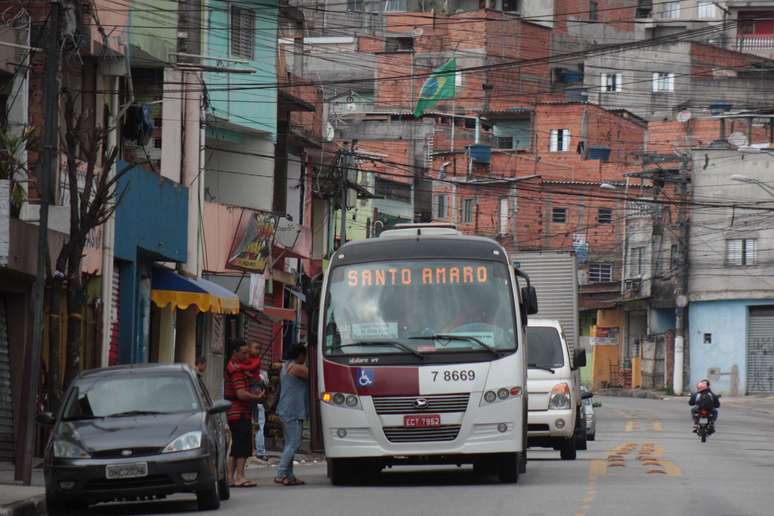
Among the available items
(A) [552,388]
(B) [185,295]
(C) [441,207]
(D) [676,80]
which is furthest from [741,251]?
(A) [552,388]

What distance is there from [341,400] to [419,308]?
4.90 feet

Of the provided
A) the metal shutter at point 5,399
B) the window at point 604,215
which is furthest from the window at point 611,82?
the metal shutter at point 5,399

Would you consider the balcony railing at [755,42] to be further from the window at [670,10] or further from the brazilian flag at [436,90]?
the brazilian flag at [436,90]

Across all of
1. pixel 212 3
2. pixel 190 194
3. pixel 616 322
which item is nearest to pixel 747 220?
pixel 616 322

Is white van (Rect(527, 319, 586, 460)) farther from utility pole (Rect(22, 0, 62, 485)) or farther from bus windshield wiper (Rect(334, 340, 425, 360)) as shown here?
utility pole (Rect(22, 0, 62, 485))

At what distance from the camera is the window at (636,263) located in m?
91.4

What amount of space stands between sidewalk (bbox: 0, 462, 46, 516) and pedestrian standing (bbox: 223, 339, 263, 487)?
98.0 inches

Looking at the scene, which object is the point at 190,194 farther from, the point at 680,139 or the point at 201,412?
the point at 680,139

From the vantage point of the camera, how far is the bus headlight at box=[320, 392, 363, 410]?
72.0 feet

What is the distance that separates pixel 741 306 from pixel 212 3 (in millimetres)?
40648

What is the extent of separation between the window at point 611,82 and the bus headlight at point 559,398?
3217 inches

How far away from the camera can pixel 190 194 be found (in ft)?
130

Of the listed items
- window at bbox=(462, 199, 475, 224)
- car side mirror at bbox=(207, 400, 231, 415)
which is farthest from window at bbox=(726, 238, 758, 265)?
car side mirror at bbox=(207, 400, 231, 415)

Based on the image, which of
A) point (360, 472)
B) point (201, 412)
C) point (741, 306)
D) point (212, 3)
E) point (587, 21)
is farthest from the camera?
point (587, 21)
